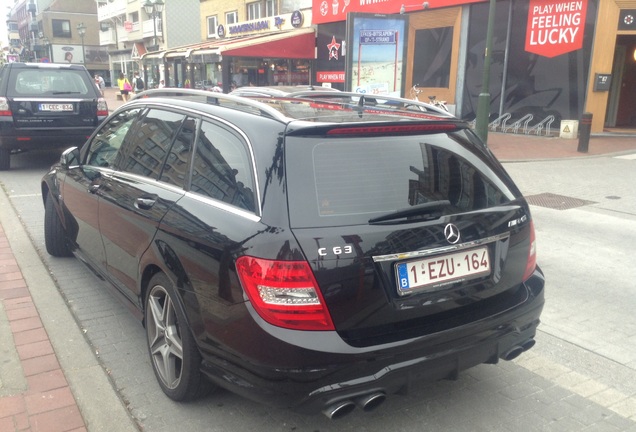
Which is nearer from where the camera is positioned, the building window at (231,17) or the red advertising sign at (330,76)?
the red advertising sign at (330,76)

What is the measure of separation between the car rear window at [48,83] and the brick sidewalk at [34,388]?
6553mm

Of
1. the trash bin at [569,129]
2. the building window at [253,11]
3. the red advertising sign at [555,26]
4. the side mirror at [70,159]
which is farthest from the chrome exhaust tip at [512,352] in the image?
the building window at [253,11]

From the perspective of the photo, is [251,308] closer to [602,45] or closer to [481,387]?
[481,387]

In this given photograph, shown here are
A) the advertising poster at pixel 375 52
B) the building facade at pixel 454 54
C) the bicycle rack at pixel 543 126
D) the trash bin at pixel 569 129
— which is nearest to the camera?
the advertising poster at pixel 375 52

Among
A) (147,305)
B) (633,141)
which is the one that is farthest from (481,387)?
(633,141)

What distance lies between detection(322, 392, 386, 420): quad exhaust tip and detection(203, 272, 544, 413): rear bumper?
0.02 m

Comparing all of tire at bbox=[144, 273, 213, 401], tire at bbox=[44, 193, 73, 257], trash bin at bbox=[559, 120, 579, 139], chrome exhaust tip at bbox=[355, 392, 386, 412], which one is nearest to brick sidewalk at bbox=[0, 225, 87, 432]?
tire at bbox=[144, 273, 213, 401]

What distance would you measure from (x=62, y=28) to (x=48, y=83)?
71.1 meters

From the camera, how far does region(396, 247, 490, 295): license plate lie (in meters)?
2.54

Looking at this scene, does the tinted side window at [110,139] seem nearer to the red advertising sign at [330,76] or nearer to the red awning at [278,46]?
the red awning at [278,46]

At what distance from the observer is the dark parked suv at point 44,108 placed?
966 centimetres

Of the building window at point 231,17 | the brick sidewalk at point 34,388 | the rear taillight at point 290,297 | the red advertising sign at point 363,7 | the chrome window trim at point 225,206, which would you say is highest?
the building window at point 231,17

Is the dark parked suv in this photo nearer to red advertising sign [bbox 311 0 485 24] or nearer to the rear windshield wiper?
the rear windshield wiper

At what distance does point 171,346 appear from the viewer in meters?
3.10
